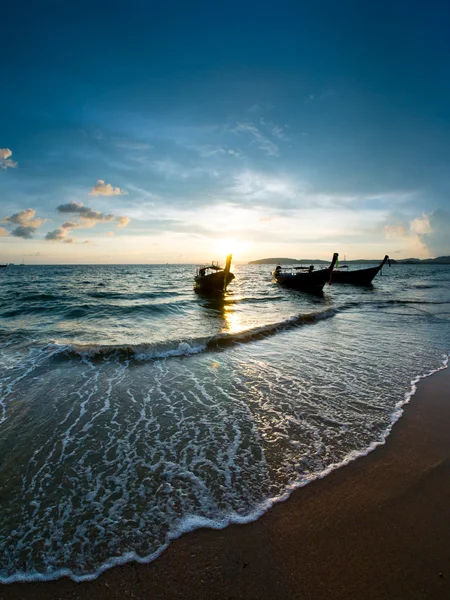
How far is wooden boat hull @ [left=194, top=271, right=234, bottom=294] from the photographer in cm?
2958

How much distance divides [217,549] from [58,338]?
11.9 meters

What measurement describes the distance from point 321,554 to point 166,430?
10.3ft

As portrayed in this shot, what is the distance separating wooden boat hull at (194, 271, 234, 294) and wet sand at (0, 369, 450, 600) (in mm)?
26221

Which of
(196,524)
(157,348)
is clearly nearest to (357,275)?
(157,348)

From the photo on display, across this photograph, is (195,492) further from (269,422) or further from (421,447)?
(421,447)

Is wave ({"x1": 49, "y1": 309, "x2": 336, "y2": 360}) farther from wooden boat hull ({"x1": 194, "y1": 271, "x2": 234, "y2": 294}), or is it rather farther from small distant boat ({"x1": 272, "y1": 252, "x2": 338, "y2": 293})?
small distant boat ({"x1": 272, "y1": 252, "x2": 338, "y2": 293})

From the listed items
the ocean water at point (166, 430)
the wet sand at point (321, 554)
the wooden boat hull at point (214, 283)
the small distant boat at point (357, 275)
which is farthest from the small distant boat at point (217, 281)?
the wet sand at point (321, 554)

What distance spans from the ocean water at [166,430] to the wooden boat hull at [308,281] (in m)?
21.6

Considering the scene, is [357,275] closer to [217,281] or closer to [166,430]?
[217,281]

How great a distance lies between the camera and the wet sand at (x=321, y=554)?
2.40m

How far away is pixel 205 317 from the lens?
60.9 feet

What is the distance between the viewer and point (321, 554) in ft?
8.84

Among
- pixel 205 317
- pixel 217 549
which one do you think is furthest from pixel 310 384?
pixel 205 317

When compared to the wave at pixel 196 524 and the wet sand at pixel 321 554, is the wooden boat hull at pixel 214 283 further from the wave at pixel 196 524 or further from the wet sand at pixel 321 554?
A: the wet sand at pixel 321 554
